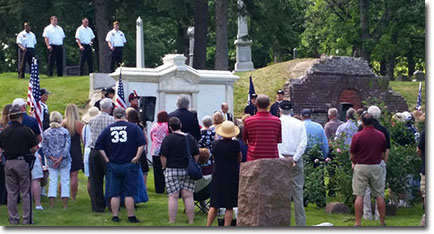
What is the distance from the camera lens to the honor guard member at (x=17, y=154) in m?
13.9

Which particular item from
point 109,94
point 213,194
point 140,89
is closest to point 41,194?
point 109,94

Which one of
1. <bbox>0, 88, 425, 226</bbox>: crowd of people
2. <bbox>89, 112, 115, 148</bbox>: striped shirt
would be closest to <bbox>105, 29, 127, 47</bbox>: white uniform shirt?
<bbox>0, 88, 425, 226</bbox>: crowd of people

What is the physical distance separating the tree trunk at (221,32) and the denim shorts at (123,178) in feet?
62.4

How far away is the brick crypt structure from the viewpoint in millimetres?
29781

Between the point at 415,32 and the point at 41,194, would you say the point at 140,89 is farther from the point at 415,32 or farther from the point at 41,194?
the point at 415,32

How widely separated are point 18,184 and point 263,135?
11.6 ft

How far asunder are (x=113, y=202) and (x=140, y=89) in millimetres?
8578

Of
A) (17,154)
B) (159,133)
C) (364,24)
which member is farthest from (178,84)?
(364,24)

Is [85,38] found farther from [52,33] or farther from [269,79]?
[269,79]

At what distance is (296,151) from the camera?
1416 centimetres

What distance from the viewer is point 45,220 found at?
14.6 m

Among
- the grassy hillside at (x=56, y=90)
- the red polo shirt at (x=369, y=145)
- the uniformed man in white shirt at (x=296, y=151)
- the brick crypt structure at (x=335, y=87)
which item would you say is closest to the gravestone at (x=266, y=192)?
the uniformed man in white shirt at (x=296, y=151)

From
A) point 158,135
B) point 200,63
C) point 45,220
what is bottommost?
point 45,220

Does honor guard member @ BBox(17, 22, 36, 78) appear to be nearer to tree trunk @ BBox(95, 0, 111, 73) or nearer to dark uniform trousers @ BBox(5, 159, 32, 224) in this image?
tree trunk @ BBox(95, 0, 111, 73)
